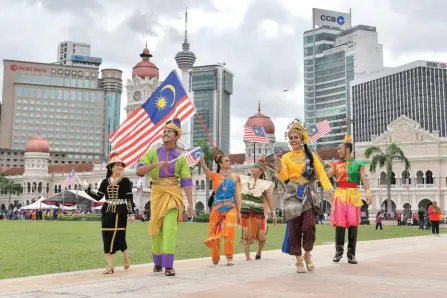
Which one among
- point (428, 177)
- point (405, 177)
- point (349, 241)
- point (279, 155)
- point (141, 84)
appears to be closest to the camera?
point (349, 241)

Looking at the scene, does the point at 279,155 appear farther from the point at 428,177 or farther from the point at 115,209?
the point at 115,209

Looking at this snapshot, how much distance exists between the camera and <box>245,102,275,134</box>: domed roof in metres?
74.4

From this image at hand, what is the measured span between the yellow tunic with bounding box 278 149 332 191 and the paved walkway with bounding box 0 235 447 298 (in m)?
Result: 1.25

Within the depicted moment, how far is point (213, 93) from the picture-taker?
6619 inches

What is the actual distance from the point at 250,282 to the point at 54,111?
454 ft

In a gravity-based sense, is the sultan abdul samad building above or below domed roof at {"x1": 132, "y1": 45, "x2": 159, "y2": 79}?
below

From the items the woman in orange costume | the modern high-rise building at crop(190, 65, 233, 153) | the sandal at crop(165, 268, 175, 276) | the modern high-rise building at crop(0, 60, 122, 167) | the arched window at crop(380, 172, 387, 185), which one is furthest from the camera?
the modern high-rise building at crop(190, 65, 233, 153)

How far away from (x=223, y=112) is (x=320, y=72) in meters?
45.6

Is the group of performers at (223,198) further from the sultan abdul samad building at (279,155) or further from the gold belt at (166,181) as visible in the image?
the sultan abdul samad building at (279,155)

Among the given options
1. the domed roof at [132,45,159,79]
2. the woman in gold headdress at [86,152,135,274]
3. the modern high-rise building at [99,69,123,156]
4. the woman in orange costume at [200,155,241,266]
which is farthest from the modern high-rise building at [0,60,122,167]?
the woman in gold headdress at [86,152,135,274]

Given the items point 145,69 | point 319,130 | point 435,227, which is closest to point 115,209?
point 435,227

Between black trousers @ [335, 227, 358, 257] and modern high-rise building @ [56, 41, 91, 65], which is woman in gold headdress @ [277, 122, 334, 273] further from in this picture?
modern high-rise building @ [56, 41, 91, 65]

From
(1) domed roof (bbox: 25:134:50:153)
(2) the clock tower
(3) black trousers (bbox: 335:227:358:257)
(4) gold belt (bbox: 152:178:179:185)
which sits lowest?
(3) black trousers (bbox: 335:227:358:257)

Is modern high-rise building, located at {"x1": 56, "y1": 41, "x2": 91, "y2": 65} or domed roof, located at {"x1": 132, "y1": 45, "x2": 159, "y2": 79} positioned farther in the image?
modern high-rise building, located at {"x1": 56, "y1": 41, "x2": 91, "y2": 65}
